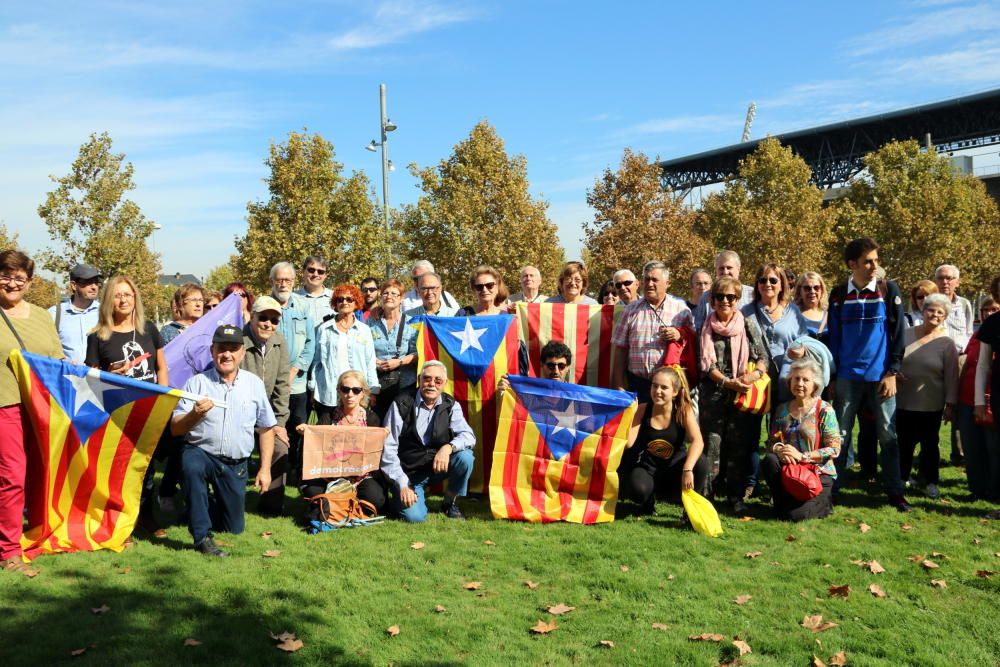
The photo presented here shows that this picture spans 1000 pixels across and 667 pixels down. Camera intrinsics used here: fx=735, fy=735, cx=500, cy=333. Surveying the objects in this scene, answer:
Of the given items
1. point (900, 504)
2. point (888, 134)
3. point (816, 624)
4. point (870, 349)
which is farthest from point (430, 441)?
point (888, 134)

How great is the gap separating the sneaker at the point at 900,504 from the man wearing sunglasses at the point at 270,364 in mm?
6079

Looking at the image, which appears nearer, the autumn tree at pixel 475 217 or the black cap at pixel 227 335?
the black cap at pixel 227 335

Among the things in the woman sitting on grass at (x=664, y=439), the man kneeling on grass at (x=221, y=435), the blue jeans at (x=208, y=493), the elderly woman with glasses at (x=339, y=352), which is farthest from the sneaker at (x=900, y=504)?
the blue jeans at (x=208, y=493)

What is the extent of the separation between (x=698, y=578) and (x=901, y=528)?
2.48 m

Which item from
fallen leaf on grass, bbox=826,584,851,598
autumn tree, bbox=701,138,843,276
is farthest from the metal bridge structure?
fallen leaf on grass, bbox=826,584,851,598

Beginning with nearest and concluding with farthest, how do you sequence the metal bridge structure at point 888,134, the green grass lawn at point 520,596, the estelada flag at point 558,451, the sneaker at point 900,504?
the green grass lawn at point 520,596, the estelada flag at point 558,451, the sneaker at point 900,504, the metal bridge structure at point 888,134

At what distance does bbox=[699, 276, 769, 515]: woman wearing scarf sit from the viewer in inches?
274

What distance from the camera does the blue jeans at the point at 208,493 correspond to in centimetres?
610

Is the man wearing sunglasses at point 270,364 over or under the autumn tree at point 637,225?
under

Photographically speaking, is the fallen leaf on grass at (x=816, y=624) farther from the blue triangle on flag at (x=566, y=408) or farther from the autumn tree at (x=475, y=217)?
the autumn tree at (x=475, y=217)

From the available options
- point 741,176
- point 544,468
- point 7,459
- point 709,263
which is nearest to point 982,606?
point 544,468

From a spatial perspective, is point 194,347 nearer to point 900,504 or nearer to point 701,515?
point 701,515

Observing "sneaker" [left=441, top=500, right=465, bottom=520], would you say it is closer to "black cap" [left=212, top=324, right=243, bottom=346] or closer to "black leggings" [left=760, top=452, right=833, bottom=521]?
"black cap" [left=212, top=324, right=243, bottom=346]

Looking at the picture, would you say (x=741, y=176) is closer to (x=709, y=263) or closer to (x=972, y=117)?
(x=709, y=263)
